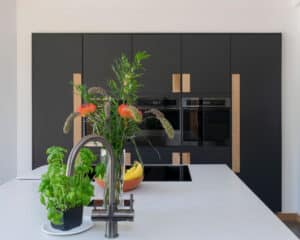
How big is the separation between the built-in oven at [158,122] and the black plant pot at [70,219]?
2.65 meters

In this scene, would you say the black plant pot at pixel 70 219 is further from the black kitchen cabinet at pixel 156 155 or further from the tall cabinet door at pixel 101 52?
the tall cabinet door at pixel 101 52

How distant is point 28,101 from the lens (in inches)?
159

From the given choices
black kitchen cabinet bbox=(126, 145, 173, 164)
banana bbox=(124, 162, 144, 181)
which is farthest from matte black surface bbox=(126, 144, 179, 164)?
banana bbox=(124, 162, 144, 181)

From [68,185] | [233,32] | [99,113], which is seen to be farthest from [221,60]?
[68,185]

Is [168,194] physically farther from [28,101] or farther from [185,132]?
[28,101]

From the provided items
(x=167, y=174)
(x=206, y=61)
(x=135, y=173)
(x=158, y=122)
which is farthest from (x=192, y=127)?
(x=135, y=173)

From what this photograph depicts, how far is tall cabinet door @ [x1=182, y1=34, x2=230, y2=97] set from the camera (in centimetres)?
384

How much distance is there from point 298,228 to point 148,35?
270cm

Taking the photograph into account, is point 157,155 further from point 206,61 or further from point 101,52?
point 101,52

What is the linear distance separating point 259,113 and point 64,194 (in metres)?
3.15

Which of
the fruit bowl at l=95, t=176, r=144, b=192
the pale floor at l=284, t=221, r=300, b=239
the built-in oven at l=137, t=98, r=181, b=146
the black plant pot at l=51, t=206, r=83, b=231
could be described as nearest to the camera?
the black plant pot at l=51, t=206, r=83, b=231

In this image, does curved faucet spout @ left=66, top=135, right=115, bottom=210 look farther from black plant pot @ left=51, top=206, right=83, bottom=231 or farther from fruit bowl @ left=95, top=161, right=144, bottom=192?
fruit bowl @ left=95, top=161, right=144, bottom=192

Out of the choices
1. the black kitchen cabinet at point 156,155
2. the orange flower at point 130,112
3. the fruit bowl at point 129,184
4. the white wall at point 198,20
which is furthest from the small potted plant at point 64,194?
the white wall at point 198,20

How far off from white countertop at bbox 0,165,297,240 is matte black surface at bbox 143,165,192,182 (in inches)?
5.9
